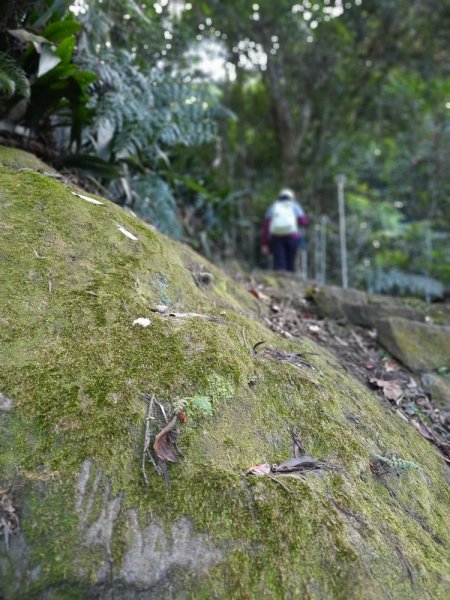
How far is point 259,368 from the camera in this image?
2.03 metres

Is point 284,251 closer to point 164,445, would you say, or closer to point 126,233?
point 126,233

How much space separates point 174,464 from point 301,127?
1053 cm

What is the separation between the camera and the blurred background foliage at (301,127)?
5.20 meters

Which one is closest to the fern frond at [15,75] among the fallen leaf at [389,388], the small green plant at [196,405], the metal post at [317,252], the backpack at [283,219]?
the small green plant at [196,405]

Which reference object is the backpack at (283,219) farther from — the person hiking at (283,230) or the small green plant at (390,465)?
the small green plant at (390,465)

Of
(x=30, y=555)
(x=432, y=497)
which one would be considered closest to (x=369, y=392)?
(x=432, y=497)

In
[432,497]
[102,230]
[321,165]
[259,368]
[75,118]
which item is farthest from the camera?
[321,165]

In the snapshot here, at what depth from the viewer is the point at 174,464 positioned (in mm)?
1469

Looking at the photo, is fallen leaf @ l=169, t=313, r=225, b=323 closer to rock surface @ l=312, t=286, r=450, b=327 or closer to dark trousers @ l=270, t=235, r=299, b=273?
rock surface @ l=312, t=286, r=450, b=327

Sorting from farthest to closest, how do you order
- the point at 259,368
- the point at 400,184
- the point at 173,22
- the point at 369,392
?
1. the point at 400,184
2. the point at 173,22
3. the point at 369,392
4. the point at 259,368

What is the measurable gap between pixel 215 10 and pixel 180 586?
11.3 metres

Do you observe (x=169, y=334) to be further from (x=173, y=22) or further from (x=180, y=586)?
(x=173, y=22)

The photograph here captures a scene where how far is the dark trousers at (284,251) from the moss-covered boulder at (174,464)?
17.0 ft

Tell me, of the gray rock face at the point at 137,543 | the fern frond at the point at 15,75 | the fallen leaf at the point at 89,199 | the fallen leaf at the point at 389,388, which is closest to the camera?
the gray rock face at the point at 137,543
